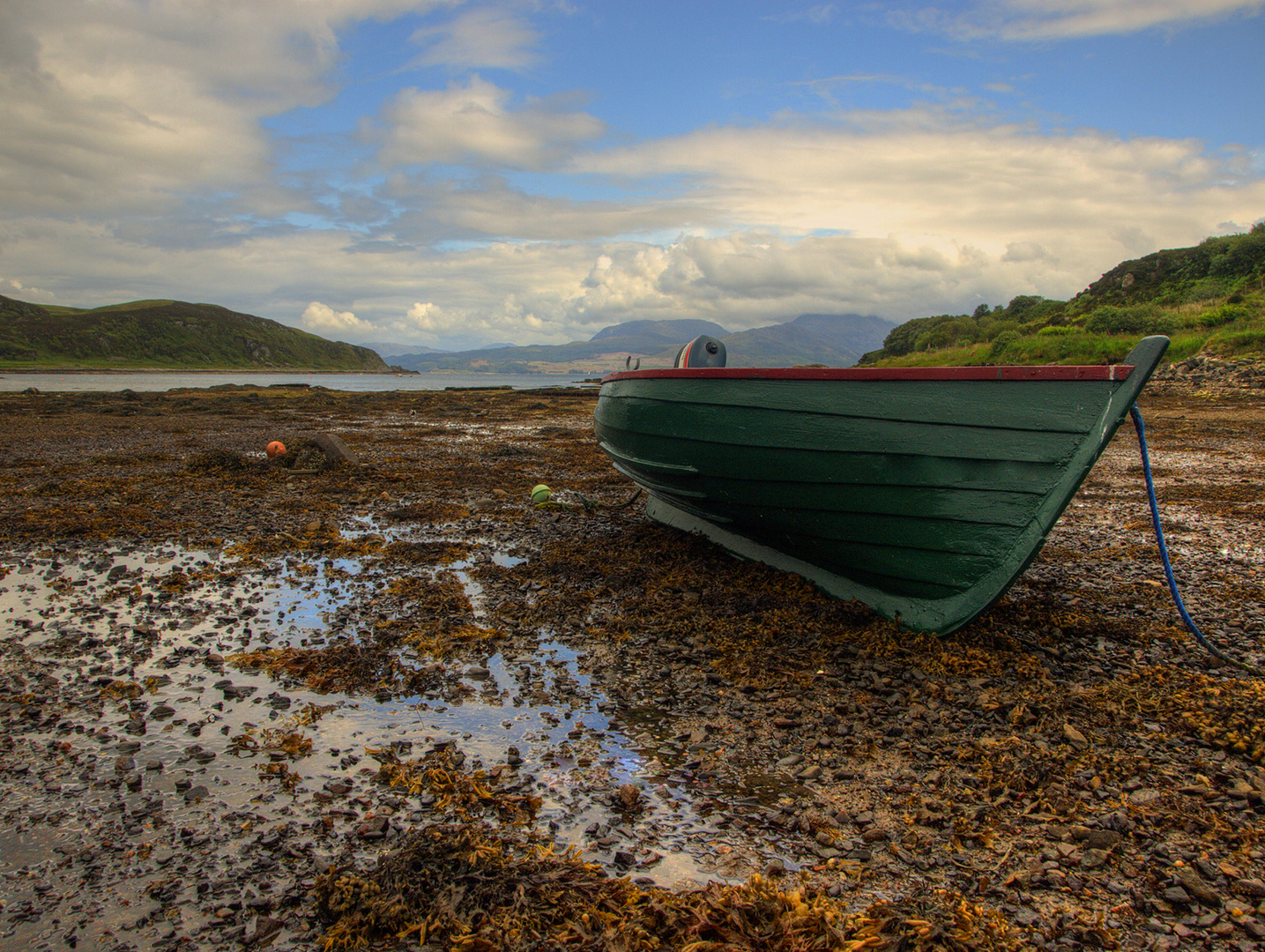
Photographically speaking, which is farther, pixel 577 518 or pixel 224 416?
pixel 224 416

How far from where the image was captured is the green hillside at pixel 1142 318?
27.2 m

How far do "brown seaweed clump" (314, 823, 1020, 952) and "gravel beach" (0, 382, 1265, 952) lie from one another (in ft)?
0.04

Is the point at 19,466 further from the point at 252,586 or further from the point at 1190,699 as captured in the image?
the point at 1190,699

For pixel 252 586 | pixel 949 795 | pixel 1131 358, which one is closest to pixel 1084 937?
pixel 949 795

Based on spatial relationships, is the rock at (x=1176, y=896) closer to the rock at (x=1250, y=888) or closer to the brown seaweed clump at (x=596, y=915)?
the rock at (x=1250, y=888)

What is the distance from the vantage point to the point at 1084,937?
2.29 metres

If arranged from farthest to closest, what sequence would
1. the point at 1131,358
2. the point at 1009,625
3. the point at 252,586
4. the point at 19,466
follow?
the point at 19,466, the point at 252,586, the point at 1009,625, the point at 1131,358

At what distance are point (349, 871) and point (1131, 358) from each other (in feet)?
16.3

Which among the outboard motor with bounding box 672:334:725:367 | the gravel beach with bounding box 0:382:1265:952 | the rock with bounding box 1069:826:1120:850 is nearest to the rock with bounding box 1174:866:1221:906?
the gravel beach with bounding box 0:382:1265:952

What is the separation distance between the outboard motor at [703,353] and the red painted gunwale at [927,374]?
7.18 ft

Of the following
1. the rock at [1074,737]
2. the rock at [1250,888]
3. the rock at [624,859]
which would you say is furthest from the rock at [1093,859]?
the rock at [624,859]

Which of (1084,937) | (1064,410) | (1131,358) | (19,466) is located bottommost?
(1084,937)

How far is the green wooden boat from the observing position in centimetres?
423

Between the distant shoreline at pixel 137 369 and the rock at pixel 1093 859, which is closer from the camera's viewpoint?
the rock at pixel 1093 859
